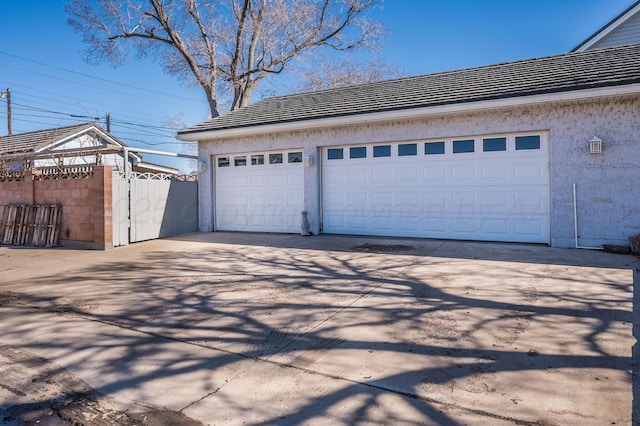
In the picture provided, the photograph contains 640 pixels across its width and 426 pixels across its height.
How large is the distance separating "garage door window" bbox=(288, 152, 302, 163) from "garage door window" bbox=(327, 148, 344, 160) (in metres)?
0.87

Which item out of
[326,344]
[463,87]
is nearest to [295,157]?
[463,87]

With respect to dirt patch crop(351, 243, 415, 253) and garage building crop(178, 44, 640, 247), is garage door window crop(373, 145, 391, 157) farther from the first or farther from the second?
dirt patch crop(351, 243, 415, 253)

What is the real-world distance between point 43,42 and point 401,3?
18.9 m

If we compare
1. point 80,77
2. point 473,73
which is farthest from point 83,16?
point 473,73

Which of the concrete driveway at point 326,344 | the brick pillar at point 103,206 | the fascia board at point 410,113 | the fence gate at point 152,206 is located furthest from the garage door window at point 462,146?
the brick pillar at point 103,206

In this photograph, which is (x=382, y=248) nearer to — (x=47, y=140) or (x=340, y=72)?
(x=47, y=140)

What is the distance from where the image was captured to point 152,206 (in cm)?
1145

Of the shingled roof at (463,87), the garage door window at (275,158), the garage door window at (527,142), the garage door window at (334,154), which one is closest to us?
the shingled roof at (463,87)

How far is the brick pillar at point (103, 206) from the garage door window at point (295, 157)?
178 inches

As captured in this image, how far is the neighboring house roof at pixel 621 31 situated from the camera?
13.4m

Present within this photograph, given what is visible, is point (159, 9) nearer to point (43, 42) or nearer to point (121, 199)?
point (43, 42)

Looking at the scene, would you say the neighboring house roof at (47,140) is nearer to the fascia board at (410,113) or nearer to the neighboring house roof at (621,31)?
the fascia board at (410,113)

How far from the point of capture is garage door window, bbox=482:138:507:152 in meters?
9.03

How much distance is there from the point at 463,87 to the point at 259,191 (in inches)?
238
